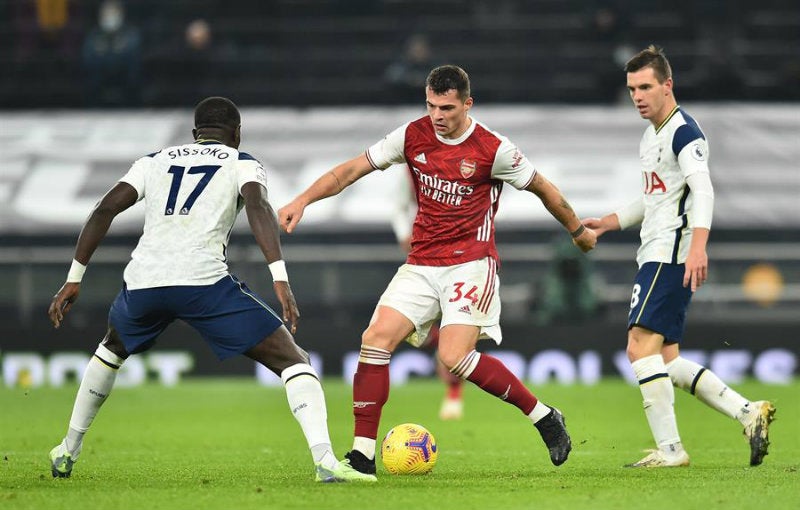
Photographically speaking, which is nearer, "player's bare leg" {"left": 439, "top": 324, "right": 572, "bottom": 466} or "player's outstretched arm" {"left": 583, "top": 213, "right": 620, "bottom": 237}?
"player's bare leg" {"left": 439, "top": 324, "right": 572, "bottom": 466}

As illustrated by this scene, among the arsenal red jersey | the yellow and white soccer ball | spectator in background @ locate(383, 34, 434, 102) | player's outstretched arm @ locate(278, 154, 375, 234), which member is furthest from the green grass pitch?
spectator in background @ locate(383, 34, 434, 102)

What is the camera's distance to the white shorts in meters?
8.06

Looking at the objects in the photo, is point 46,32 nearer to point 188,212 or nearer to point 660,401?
point 188,212

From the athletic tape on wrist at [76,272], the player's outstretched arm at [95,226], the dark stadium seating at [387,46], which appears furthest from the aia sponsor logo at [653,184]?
the dark stadium seating at [387,46]

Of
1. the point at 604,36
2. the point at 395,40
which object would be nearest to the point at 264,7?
the point at 395,40

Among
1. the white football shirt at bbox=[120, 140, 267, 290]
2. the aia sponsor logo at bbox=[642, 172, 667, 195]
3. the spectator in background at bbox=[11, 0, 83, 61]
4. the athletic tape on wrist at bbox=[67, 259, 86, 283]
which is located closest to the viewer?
the white football shirt at bbox=[120, 140, 267, 290]

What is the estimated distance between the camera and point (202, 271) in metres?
7.43

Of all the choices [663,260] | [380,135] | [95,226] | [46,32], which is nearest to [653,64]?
[663,260]

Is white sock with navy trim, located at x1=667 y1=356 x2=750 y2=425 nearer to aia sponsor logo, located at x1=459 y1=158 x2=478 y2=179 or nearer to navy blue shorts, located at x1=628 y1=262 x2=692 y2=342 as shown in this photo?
navy blue shorts, located at x1=628 y1=262 x2=692 y2=342

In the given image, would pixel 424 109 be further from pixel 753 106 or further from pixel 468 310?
pixel 468 310

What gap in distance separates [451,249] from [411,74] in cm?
1169

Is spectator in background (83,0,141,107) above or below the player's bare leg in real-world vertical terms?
above

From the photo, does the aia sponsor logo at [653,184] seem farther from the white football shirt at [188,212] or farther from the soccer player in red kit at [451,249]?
the white football shirt at [188,212]

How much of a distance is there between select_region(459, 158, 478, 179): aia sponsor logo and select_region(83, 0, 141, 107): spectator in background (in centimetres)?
1276
